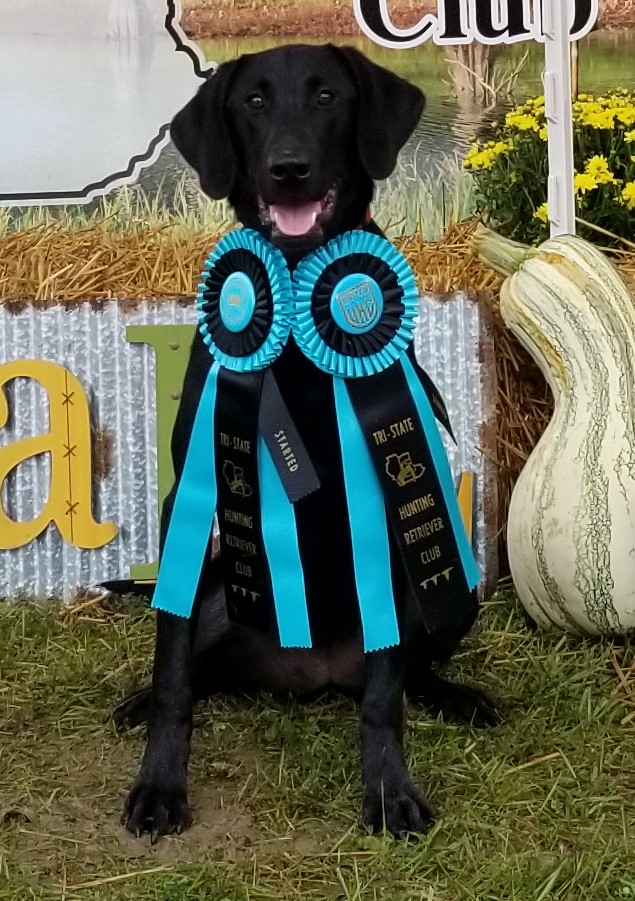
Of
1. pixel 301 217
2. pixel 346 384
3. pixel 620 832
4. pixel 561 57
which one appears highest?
pixel 561 57

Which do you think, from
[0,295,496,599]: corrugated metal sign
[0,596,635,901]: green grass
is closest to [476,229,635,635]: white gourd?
[0,596,635,901]: green grass

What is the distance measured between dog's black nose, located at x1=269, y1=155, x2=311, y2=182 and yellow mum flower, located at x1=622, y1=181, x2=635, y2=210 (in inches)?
50.5

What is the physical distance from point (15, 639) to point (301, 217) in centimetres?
122

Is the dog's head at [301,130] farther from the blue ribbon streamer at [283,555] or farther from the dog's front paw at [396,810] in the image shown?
the dog's front paw at [396,810]

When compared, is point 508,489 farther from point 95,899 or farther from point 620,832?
point 95,899

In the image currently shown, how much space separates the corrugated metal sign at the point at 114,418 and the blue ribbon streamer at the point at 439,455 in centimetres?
72

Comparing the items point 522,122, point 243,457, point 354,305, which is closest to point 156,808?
point 243,457

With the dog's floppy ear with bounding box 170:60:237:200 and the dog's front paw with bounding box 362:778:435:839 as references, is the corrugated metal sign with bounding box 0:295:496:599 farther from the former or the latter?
the dog's front paw with bounding box 362:778:435:839

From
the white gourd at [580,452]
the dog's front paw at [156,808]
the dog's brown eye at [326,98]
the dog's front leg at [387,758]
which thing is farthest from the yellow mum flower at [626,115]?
the dog's front paw at [156,808]

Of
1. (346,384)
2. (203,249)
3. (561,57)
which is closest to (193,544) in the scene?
(346,384)

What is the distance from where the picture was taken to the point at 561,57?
249cm

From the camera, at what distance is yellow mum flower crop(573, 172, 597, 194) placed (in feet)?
8.82

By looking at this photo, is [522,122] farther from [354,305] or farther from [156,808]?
[156,808]

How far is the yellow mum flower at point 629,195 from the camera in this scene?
264cm
